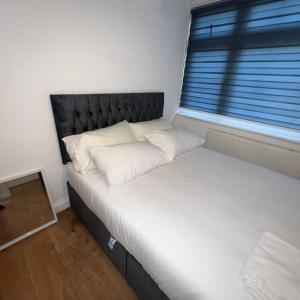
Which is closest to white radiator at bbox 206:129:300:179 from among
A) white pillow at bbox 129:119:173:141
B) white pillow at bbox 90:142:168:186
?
white pillow at bbox 129:119:173:141

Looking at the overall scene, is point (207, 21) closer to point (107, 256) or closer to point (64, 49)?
point (64, 49)

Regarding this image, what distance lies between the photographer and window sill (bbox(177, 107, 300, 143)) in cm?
189

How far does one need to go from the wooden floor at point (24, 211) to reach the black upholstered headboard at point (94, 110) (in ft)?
1.25

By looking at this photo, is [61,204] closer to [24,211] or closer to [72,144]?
[24,211]

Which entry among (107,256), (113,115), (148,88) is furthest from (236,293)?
(148,88)

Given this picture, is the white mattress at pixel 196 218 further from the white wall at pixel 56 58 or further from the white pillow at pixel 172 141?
the white wall at pixel 56 58

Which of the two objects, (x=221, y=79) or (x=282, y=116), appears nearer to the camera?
(x=282, y=116)

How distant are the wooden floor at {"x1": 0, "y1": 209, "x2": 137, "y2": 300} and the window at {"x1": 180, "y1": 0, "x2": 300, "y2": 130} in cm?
218

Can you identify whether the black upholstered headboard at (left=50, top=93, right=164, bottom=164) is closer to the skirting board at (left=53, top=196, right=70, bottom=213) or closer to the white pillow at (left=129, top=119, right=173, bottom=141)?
the white pillow at (left=129, top=119, right=173, bottom=141)

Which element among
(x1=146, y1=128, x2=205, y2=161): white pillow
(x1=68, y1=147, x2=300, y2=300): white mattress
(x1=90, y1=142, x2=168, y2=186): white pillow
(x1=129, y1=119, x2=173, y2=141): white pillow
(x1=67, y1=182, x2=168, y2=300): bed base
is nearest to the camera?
(x1=68, y1=147, x2=300, y2=300): white mattress

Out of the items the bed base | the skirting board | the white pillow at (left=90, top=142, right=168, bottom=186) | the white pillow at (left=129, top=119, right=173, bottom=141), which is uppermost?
the white pillow at (left=129, top=119, right=173, bottom=141)

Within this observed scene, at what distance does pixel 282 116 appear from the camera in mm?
1909

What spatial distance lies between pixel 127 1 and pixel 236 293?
2.25 metres

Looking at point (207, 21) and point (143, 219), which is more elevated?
point (207, 21)
